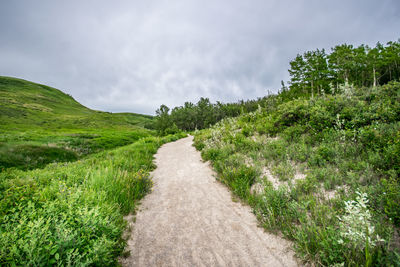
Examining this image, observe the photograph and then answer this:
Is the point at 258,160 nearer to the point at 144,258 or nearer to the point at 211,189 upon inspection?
the point at 211,189

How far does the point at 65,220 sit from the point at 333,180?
22.3 ft

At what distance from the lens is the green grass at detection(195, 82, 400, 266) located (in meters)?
2.61

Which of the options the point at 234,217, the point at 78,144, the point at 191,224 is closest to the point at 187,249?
the point at 191,224

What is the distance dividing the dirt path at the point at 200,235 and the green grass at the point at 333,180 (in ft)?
1.48

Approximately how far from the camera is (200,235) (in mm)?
3855

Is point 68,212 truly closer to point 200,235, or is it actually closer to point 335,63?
point 200,235

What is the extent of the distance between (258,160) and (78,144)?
29177 mm

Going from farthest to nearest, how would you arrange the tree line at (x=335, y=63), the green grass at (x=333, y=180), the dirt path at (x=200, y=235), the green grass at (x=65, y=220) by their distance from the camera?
→ the tree line at (x=335, y=63) → the dirt path at (x=200, y=235) → the green grass at (x=333, y=180) → the green grass at (x=65, y=220)

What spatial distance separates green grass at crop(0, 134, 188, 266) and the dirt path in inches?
22.8

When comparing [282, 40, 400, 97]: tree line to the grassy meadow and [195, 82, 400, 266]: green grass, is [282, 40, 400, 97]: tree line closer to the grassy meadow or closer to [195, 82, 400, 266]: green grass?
[195, 82, 400, 266]: green grass

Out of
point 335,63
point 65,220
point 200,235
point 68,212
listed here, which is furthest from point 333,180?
point 335,63

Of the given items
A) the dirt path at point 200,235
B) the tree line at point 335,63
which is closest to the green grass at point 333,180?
the dirt path at point 200,235

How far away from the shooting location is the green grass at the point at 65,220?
6.42 ft

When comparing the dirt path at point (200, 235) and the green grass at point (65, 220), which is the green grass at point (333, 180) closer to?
the dirt path at point (200, 235)
